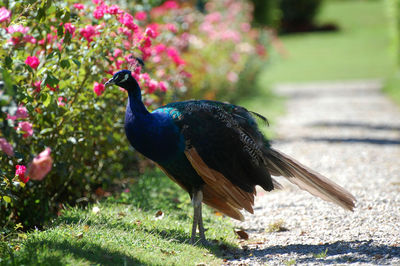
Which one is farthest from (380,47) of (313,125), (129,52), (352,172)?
(129,52)

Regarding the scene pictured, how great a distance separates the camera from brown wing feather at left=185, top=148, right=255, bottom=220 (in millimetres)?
4625

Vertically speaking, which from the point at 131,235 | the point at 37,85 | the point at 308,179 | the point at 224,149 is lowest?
the point at 131,235

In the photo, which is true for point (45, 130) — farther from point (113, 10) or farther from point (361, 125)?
point (361, 125)

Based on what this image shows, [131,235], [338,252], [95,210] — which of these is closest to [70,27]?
[95,210]

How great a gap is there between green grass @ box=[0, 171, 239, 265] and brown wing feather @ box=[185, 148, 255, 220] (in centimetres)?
30

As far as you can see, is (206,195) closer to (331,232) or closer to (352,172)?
(331,232)

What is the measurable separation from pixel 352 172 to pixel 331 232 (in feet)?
8.21

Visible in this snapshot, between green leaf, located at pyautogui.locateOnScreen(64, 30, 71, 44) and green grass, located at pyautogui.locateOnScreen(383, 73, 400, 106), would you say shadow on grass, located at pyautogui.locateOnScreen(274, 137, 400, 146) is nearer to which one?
green grass, located at pyautogui.locateOnScreen(383, 73, 400, 106)

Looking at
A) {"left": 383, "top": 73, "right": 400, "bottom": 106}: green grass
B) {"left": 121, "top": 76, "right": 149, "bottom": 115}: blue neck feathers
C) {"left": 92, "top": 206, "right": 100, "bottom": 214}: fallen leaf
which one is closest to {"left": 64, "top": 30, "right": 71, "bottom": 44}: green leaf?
{"left": 121, "top": 76, "right": 149, "bottom": 115}: blue neck feathers

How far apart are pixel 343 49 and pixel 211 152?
27144mm

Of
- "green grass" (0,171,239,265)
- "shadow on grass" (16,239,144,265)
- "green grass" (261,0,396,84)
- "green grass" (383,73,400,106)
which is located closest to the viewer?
"shadow on grass" (16,239,144,265)

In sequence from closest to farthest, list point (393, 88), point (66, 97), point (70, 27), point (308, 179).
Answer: point (308, 179) < point (70, 27) < point (66, 97) < point (393, 88)

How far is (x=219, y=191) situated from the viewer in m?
4.89

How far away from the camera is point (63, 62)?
4.71 meters
